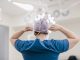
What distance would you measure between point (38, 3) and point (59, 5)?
0.48 m

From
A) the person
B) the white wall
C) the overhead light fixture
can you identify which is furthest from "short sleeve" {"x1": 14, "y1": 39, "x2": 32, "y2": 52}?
the white wall

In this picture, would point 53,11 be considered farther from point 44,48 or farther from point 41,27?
point 44,48

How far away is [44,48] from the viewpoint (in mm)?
1146

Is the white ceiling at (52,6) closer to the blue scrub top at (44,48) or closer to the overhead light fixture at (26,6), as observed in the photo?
the overhead light fixture at (26,6)

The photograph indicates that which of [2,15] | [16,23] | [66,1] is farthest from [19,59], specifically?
[66,1]

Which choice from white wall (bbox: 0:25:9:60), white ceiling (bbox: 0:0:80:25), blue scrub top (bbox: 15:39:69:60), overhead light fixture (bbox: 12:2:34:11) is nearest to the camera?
blue scrub top (bbox: 15:39:69:60)

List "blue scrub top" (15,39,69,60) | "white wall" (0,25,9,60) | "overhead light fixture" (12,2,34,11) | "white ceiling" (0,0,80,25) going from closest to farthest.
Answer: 1. "blue scrub top" (15,39,69,60)
2. "white ceiling" (0,0,80,25)
3. "overhead light fixture" (12,2,34,11)
4. "white wall" (0,25,9,60)

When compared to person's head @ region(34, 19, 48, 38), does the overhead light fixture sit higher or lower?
higher

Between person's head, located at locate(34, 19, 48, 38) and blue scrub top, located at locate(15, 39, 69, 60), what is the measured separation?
73 mm

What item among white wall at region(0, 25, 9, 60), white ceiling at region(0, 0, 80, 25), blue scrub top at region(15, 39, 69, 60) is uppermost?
white ceiling at region(0, 0, 80, 25)

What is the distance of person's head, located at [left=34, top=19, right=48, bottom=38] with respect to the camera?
1.22 m

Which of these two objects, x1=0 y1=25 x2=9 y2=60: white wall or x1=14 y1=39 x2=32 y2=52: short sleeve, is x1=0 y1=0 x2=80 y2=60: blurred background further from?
x1=14 y1=39 x2=32 y2=52: short sleeve

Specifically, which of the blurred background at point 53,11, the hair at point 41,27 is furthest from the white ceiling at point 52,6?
the hair at point 41,27

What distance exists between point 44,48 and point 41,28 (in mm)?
157
